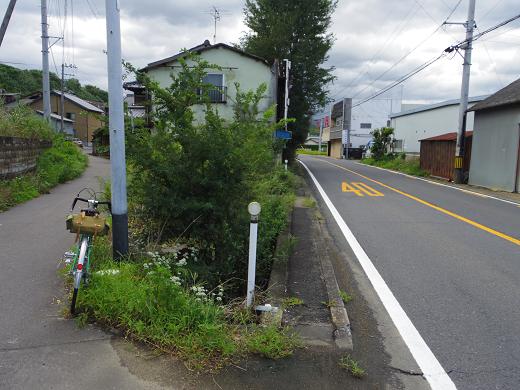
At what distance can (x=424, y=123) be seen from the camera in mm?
36031

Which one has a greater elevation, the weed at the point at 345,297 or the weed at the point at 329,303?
the weed at the point at 329,303

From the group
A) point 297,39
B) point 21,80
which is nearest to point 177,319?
point 297,39

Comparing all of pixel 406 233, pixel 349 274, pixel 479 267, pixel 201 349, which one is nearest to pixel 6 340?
pixel 201 349

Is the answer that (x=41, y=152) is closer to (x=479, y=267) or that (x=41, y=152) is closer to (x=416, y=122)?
(x=479, y=267)

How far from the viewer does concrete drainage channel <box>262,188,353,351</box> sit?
12.9 ft

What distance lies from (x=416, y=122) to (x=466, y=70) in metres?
17.4

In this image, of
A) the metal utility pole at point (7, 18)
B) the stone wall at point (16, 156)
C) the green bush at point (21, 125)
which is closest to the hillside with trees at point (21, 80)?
the green bush at point (21, 125)

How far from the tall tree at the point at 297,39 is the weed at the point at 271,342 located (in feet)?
77.8

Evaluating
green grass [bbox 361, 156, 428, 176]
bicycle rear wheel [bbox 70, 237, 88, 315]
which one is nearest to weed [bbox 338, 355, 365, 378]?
bicycle rear wheel [bbox 70, 237, 88, 315]

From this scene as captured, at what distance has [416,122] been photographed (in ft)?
124

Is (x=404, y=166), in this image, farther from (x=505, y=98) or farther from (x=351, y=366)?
(x=351, y=366)

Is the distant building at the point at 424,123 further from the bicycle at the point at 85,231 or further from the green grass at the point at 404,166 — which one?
the bicycle at the point at 85,231

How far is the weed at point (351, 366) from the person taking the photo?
10.8 feet

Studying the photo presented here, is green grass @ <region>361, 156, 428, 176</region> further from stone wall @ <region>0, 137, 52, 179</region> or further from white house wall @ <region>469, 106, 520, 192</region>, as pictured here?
stone wall @ <region>0, 137, 52, 179</region>
